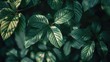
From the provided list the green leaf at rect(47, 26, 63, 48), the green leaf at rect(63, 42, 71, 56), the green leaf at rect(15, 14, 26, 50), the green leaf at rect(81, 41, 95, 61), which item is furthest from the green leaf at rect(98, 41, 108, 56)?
the green leaf at rect(15, 14, 26, 50)

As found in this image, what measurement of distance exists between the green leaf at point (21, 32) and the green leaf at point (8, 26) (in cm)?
3

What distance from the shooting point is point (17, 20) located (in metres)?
1.24

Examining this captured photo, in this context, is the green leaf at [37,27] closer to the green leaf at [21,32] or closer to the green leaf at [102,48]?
the green leaf at [21,32]

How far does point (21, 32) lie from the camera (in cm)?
144

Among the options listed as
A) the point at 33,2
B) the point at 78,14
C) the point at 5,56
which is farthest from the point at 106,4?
the point at 5,56

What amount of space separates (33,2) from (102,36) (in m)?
0.44

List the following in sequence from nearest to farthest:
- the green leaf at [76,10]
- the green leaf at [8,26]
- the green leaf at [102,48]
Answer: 1. the green leaf at [8,26]
2. the green leaf at [76,10]
3. the green leaf at [102,48]

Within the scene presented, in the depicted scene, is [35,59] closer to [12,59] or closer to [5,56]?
[12,59]

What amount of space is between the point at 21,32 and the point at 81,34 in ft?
1.10

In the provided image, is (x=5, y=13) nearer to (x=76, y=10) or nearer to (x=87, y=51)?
(x=76, y=10)

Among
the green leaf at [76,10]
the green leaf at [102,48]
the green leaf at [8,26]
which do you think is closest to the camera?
the green leaf at [8,26]

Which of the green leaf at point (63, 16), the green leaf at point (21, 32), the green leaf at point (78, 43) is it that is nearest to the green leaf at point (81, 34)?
the green leaf at point (78, 43)

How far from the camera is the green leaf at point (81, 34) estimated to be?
141cm

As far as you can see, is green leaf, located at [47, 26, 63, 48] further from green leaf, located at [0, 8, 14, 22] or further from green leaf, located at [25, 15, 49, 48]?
green leaf, located at [0, 8, 14, 22]
